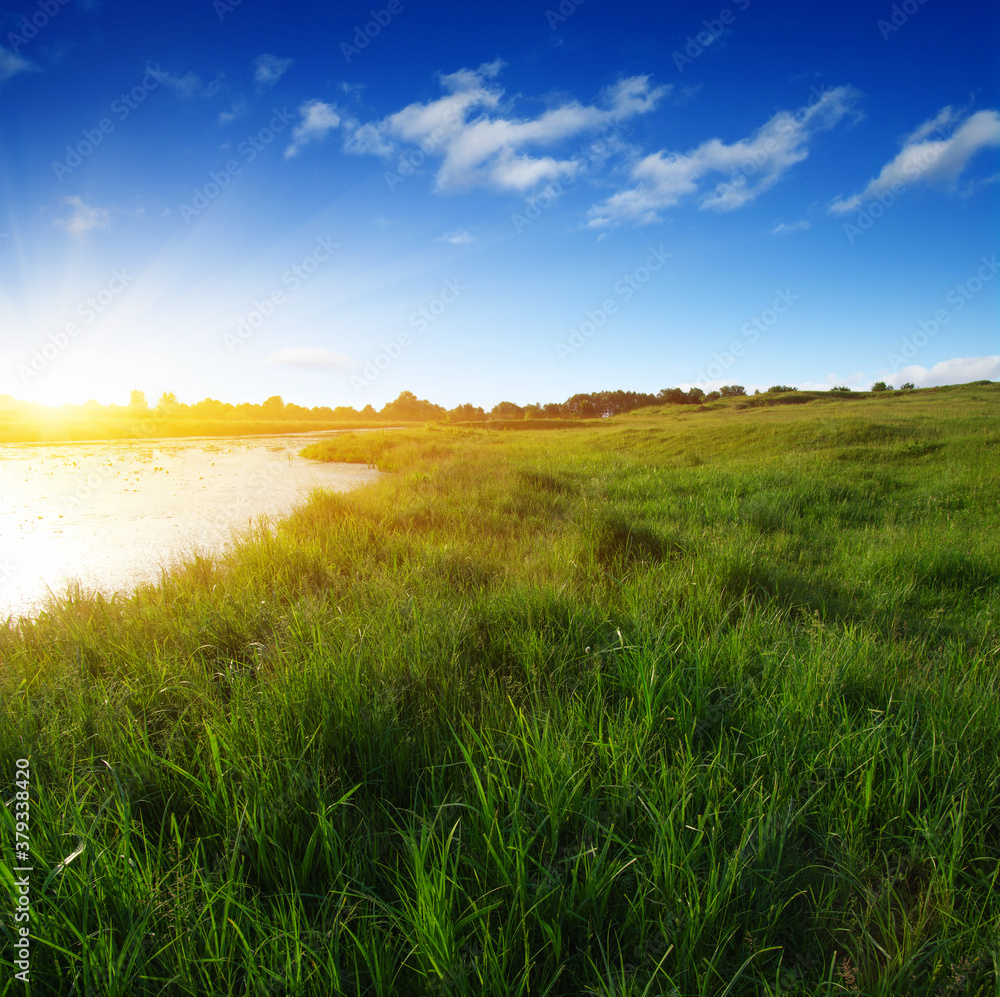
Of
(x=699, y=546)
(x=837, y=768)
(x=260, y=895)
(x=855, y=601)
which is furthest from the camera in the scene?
(x=699, y=546)

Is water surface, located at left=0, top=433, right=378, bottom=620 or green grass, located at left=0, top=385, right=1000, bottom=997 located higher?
water surface, located at left=0, top=433, right=378, bottom=620

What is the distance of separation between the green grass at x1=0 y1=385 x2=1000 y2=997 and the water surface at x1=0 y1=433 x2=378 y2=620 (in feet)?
3.42

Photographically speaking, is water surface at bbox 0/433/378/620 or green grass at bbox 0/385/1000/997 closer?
green grass at bbox 0/385/1000/997

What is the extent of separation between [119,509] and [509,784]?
22.1 feet

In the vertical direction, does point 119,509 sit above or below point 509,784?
above

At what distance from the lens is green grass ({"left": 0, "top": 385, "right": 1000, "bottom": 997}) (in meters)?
1.10

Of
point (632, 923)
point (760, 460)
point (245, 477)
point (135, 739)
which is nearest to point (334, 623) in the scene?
point (135, 739)

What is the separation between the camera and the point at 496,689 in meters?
2.04

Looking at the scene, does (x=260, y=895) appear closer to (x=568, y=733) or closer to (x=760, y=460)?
(x=568, y=733)

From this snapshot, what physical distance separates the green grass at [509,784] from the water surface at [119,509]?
3.42 ft

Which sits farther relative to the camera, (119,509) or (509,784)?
(119,509)

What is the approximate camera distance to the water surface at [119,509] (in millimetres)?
4012

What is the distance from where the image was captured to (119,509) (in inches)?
240

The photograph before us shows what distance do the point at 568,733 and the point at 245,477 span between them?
929cm
